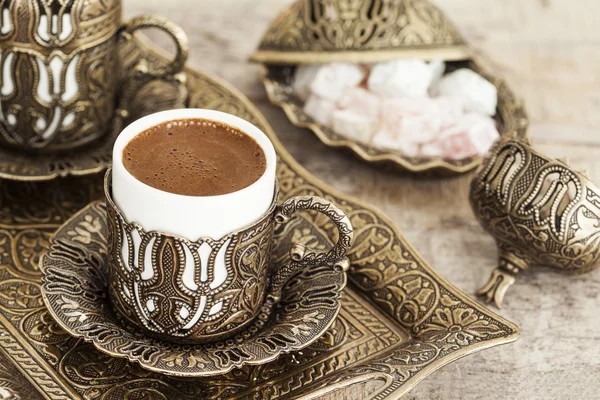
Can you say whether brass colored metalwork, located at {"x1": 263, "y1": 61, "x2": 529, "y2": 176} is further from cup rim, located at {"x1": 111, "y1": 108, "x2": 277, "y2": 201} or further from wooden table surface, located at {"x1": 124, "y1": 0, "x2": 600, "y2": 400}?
cup rim, located at {"x1": 111, "y1": 108, "x2": 277, "y2": 201}

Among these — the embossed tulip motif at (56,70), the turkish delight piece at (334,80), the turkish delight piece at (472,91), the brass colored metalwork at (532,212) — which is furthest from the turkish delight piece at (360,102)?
the embossed tulip motif at (56,70)

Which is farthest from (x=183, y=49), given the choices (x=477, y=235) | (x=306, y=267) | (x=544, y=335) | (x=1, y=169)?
(x=544, y=335)

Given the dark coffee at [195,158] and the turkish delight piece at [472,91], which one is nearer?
the dark coffee at [195,158]

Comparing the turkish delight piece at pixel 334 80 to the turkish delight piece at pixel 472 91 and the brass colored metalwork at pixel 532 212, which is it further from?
the brass colored metalwork at pixel 532 212

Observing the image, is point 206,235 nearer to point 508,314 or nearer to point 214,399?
point 214,399

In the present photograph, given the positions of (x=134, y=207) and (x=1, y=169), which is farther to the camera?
(x=1, y=169)

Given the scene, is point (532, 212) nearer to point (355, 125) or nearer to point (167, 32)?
point (355, 125)

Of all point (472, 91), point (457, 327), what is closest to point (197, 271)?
point (457, 327)
